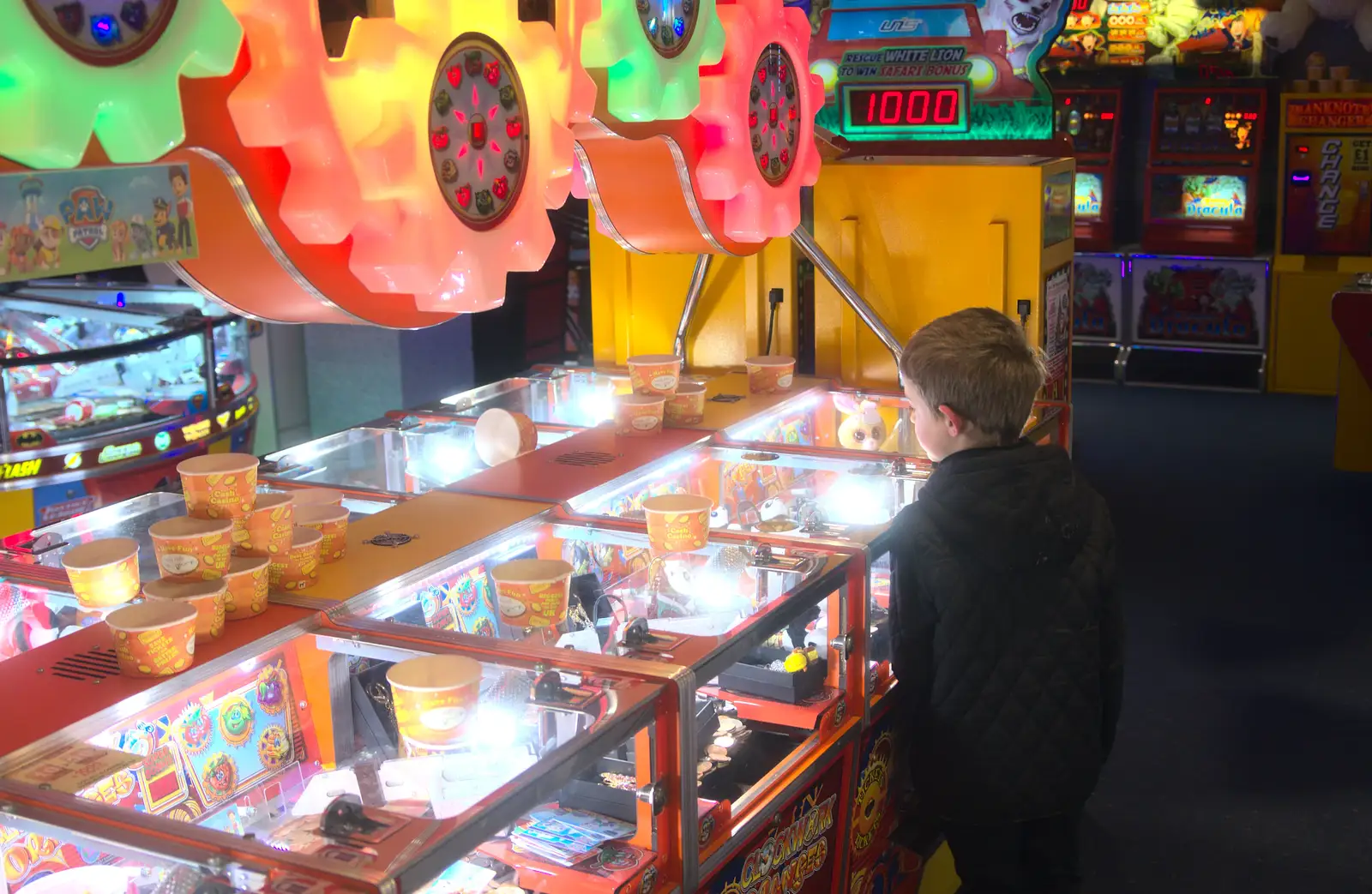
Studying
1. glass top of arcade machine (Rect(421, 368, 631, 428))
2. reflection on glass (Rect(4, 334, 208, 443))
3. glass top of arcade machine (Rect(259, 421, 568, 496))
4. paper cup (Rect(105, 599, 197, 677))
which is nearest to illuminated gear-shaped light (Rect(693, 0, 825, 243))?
glass top of arcade machine (Rect(259, 421, 568, 496))

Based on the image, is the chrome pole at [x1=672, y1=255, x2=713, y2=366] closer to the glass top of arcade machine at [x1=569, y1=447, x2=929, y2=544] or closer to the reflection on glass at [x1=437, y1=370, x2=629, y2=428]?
the reflection on glass at [x1=437, y1=370, x2=629, y2=428]

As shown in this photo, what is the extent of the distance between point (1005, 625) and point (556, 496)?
0.94 meters

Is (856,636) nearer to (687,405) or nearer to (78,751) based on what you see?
(687,405)

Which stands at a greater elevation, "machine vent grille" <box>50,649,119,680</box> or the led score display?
the led score display

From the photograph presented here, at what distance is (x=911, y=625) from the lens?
2662mm

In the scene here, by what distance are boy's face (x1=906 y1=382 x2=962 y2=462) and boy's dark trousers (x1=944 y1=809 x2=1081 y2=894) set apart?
2.43 ft

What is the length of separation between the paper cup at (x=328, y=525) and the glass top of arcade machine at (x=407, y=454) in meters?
1.08

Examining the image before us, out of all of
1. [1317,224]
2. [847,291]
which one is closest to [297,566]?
[847,291]

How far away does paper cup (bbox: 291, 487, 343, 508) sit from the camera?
2.60 m

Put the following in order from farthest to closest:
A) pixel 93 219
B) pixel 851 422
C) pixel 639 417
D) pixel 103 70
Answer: pixel 851 422 < pixel 639 417 < pixel 93 219 < pixel 103 70

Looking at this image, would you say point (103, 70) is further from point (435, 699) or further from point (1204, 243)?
point (1204, 243)

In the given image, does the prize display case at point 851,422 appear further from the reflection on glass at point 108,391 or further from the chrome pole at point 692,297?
the reflection on glass at point 108,391

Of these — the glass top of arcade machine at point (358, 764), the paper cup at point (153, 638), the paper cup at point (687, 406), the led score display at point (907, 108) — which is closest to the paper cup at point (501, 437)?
the paper cup at point (687, 406)

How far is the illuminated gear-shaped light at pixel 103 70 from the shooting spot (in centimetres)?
141
